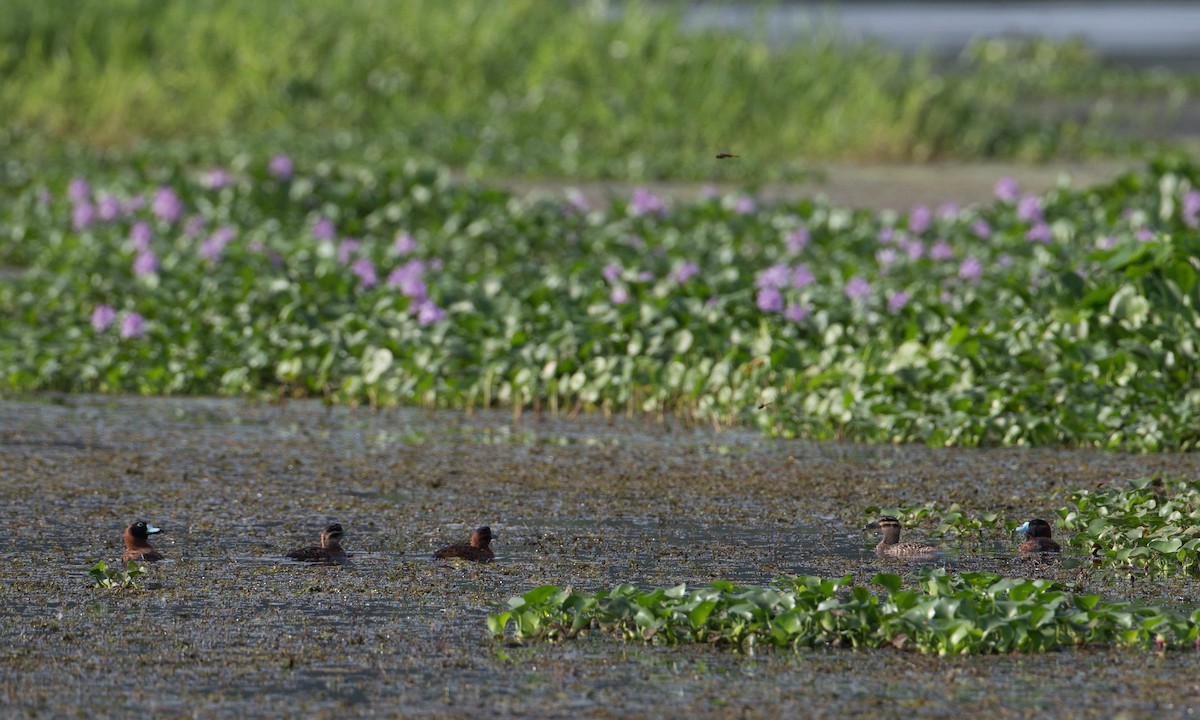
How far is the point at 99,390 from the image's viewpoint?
921 centimetres

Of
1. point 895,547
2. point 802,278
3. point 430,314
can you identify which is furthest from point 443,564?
point 802,278

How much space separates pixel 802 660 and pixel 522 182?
34.6 ft

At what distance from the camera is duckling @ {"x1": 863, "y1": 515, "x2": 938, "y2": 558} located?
6020mm

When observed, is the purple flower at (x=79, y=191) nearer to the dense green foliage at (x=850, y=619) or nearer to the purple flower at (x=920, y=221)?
the purple flower at (x=920, y=221)

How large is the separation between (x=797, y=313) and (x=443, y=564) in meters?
3.31

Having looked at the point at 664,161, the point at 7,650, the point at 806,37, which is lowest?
the point at 7,650

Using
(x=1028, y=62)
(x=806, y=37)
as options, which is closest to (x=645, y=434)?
(x=806, y=37)

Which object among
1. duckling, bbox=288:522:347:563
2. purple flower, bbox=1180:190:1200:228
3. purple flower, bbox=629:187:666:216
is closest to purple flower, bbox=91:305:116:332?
purple flower, bbox=629:187:666:216

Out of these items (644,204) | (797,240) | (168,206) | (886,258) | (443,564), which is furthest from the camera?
(168,206)

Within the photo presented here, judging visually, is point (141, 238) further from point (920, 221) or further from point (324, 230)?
point (920, 221)

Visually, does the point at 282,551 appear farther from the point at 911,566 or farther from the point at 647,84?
the point at 647,84

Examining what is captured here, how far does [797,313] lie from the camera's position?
885 cm

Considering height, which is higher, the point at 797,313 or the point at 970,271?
the point at 970,271

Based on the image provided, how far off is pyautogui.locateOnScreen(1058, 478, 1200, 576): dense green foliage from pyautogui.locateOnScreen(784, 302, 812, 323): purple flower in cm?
236
